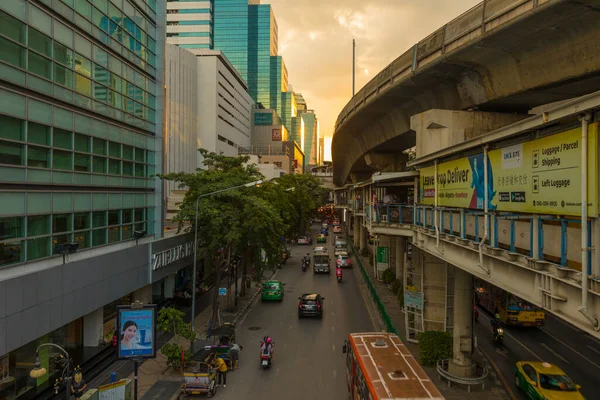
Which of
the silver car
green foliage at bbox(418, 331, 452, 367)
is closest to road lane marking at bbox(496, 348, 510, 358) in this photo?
green foliage at bbox(418, 331, 452, 367)

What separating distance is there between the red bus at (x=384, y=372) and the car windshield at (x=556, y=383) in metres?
5.51

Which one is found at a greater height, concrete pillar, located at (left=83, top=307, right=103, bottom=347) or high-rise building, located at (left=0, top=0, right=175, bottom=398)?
high-rise building, located at (left=0, top=0, right=175, bottom=398)

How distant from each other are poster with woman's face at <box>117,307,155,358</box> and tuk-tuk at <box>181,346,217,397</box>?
1.90 metres

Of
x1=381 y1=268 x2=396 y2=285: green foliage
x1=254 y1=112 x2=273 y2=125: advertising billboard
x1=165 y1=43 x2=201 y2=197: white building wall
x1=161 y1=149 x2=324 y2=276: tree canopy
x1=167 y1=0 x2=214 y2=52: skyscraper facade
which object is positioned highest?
x1=167 y1=0 x2=214 y2=52: skyscraper facade

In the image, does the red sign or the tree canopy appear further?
the red sign

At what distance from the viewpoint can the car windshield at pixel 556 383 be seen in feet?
50.0

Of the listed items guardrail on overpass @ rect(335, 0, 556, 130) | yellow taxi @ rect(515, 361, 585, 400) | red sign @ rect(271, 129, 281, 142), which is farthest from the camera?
red sign @ rect(271, 129, 281, 142)

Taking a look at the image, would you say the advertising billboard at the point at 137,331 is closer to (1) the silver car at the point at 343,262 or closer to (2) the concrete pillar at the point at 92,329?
(2) the concrete pillar at the point at 92,329

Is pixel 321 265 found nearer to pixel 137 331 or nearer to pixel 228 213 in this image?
pixel 228 213

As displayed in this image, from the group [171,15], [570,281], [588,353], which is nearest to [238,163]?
[588,353]

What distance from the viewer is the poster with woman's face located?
15844 mm

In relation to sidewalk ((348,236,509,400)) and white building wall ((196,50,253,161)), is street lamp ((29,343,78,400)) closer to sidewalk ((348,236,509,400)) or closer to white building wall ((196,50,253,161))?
sidewalk ((348,236,509,400))

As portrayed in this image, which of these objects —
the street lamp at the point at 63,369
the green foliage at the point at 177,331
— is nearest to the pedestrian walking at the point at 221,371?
the green foliage at the point at 177,331

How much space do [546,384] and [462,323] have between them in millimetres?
3679
